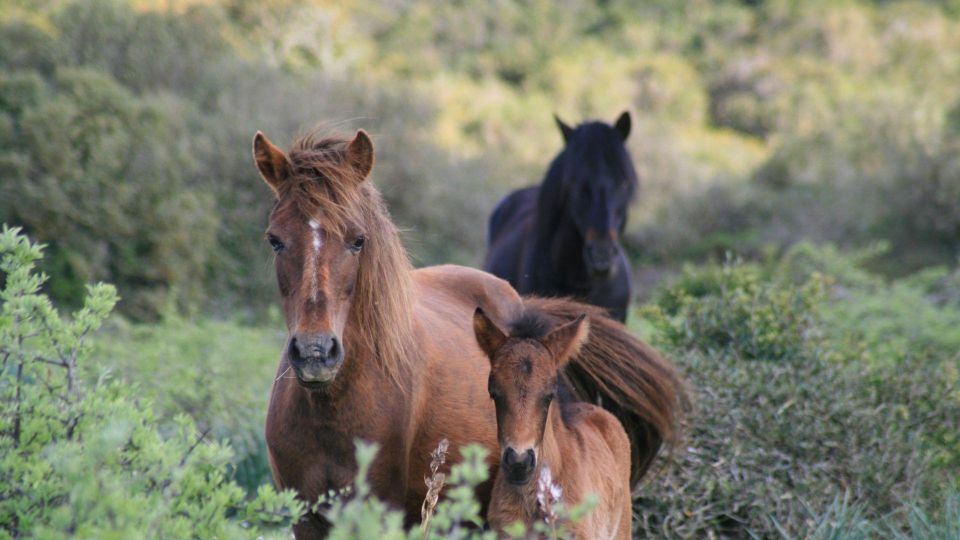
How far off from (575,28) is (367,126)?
20879 mm

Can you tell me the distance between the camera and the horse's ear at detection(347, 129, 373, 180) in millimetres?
4035

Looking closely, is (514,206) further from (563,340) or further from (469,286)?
(563,340)

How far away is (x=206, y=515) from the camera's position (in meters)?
2.79

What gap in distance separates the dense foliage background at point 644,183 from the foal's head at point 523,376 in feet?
3.36

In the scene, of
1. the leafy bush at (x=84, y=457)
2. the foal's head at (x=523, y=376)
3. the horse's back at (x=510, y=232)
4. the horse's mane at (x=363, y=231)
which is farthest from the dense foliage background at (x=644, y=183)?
the horse's back at (x=510, y=232)

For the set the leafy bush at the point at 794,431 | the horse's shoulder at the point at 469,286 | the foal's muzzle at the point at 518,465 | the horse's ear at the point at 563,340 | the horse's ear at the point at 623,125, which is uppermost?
the horse's ear at the point at 623,125

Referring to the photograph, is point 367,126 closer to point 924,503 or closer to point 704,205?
point 704,205

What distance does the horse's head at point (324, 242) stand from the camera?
11.7 feet

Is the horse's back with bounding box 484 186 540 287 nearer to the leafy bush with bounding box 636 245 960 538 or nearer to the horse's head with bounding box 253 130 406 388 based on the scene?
the leafy bush with bounding box 636 245 960 538

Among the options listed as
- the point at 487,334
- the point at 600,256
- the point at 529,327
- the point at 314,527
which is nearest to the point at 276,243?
the point at 487,334

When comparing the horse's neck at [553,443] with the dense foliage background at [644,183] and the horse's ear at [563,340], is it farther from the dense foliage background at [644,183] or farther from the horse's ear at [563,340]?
the dense foliage background at [644,183]

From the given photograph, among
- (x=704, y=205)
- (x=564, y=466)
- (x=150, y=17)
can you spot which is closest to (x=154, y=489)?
(x=564, y=466)

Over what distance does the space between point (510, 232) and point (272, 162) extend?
15.2 ft

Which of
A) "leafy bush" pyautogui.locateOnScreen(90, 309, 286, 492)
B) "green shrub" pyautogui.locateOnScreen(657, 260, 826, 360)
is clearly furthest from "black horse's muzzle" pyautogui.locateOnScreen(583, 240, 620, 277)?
"leafy bush" pyautogui.locateOnScreen(90, 309, 286, 492)
